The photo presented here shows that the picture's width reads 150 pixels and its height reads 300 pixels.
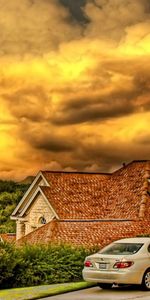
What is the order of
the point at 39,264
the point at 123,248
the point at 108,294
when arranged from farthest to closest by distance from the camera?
the point at 39,264 < the point at 123,248 < the point at 108,294

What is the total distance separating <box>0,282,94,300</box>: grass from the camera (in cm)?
2067

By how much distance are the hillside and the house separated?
80.4 feet

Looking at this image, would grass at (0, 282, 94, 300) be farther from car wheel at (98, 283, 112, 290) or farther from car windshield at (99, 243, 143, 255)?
car windshield at (99, 243, 143, 255)

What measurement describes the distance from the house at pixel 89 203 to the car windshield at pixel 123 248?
1358cm

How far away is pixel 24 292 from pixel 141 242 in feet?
13.7

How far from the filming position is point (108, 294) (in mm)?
21266

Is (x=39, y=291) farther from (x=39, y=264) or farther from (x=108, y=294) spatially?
(x=39, y=264)

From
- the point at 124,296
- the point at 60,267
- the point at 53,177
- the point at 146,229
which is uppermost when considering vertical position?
the point at 53,177

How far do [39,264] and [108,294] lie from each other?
15.8ft

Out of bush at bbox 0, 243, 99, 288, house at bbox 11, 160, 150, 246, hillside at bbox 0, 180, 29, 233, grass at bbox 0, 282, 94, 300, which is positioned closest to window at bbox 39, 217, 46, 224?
house at bbox 11, 160, 150, 246

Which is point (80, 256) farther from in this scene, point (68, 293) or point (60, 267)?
point (68, 293)

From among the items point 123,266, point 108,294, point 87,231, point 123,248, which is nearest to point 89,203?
point 87,231

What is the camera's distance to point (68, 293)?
2198 cm

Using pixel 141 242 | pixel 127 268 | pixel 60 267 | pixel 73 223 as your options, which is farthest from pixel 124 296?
pixel 73 223
